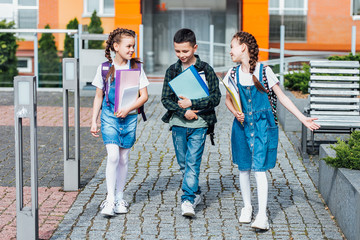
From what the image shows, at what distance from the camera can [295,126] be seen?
37.5 feet

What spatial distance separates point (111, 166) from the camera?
6625 mm

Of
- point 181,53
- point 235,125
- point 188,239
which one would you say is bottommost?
point 188,239

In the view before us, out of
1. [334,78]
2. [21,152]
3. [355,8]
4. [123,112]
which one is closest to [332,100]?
[334,78]

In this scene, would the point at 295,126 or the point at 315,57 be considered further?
the point at 315,57

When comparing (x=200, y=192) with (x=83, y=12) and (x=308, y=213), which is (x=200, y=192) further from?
(x=83, y=12)

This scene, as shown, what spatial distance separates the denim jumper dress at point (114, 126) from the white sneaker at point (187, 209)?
72 centimetres

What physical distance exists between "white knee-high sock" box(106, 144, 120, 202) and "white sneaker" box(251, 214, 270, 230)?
127cm

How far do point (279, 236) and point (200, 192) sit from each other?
113 centimetres

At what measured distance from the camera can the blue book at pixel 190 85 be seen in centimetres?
648

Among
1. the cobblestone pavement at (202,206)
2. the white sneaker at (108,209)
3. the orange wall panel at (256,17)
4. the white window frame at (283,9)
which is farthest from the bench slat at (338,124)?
the white window frame at (283,9)

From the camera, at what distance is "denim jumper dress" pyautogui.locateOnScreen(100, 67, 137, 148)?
6.58 metres

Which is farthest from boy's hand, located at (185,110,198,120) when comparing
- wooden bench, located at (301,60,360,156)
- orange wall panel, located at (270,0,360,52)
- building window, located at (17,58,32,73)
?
building window, located at (17,58,32,73)

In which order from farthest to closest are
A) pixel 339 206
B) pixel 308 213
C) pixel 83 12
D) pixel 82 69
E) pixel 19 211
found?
pixel 83 12 → pixel 82 69 → pixel 308 213 → pixel 339 206 → pixel 19 211

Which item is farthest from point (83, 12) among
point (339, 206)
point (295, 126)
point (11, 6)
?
point (339, 206)
